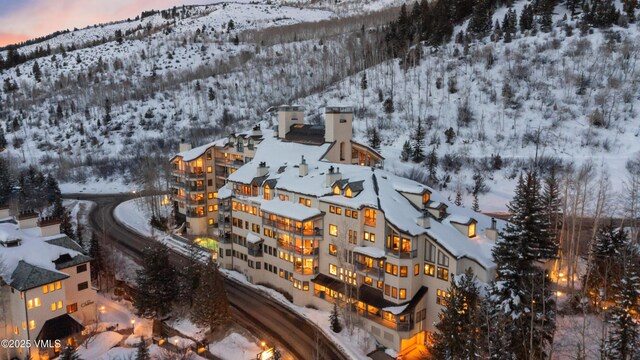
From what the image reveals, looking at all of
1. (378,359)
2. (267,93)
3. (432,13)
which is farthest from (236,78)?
(378,359)

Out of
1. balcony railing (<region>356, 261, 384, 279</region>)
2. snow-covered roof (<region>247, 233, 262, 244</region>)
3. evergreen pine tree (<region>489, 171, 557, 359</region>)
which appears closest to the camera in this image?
evergreen pine tree (<region>489, 171, 557, 359</region>)

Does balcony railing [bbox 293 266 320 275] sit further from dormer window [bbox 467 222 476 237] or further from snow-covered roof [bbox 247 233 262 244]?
dormer window [bbox 467 222 476 237]

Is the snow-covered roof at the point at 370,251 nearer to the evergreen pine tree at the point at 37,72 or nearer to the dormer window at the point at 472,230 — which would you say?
the dormer window at the point at 472,230

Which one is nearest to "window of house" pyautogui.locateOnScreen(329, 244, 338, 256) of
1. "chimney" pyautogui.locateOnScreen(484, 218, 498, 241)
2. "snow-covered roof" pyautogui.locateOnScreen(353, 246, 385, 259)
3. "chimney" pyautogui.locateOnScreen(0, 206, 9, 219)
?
"snow-covered roof" pyautogui.locateOnScreen(353, 246, 385, 259)

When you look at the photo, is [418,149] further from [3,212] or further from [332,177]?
[3,212]

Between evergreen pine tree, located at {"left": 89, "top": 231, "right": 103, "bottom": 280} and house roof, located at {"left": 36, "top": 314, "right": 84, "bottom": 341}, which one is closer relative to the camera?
house roof, located at {"left": 36, "top": 314, "right": 84, "bottom": 341}

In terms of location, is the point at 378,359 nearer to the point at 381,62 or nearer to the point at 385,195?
the point at 385,195

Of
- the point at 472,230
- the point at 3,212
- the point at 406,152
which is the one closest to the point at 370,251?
the point at 472,230

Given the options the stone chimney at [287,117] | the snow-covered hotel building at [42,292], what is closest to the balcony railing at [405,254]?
the snow-covered hotel building at [42,292]
